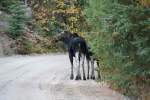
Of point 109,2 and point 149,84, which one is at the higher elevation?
point 109,2

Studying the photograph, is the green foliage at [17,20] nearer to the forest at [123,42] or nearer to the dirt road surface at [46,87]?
the dirt road surface at [46,87]

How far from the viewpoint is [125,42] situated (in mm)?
13820

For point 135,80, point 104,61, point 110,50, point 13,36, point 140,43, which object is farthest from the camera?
point 13,36

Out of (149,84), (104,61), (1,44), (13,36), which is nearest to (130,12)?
(149,84)

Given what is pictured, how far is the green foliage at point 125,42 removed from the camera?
41.3 feet

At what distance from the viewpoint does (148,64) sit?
1294 cm

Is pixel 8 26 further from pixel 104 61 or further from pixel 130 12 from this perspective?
pixel 130 12

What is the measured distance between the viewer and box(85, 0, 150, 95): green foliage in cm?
1258

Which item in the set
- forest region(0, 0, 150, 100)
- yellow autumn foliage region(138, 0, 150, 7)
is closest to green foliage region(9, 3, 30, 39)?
forest region(0, 0, 150, 100)

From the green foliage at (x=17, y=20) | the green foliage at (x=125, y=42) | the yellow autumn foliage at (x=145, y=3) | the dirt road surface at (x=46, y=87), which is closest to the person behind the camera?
the yellow autumn foliage at (x=145, y=3)

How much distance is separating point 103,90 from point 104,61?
1003 mm

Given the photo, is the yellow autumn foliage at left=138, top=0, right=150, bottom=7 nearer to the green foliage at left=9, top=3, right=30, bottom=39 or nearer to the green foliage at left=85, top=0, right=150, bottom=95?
the green foliage at left=85, top=0, right=150, bottom=95

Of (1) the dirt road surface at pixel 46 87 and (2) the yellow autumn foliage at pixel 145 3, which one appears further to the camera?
(1) the dirt road surface at pixel 46 87

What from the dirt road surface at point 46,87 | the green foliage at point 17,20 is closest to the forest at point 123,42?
the dirt road surface at point 46,87
